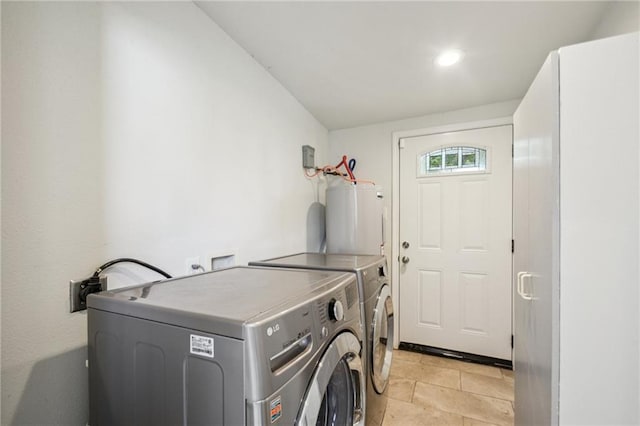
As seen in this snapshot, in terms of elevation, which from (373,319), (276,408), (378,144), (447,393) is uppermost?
(378,144)

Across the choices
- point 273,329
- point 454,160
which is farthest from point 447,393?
point 273,329

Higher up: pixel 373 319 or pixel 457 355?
pixel 373 319

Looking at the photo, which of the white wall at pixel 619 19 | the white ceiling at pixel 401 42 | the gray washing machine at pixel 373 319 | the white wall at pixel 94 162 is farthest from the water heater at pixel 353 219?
the white wall at pixel 619 19

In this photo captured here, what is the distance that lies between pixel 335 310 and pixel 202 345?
16.1 inches

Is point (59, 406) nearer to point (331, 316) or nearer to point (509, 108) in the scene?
point (331, 316)

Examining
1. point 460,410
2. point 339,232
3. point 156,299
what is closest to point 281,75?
point 339,232

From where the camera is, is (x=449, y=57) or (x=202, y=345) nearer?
(x=202, y=345)

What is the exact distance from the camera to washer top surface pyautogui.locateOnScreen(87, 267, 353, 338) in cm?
63

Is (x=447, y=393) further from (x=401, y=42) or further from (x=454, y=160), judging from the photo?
(x=401, y=42)

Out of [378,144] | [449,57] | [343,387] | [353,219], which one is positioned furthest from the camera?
[378,144]

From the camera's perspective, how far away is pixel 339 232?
2.38 m

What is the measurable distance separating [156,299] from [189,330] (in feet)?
0.68

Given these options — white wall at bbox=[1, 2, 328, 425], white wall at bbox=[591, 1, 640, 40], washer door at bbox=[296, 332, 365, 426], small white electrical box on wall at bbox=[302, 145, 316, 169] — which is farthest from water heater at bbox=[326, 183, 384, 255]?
white wall at bbox=[591, 1, 640, 40]

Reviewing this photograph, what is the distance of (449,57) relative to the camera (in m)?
1.79
